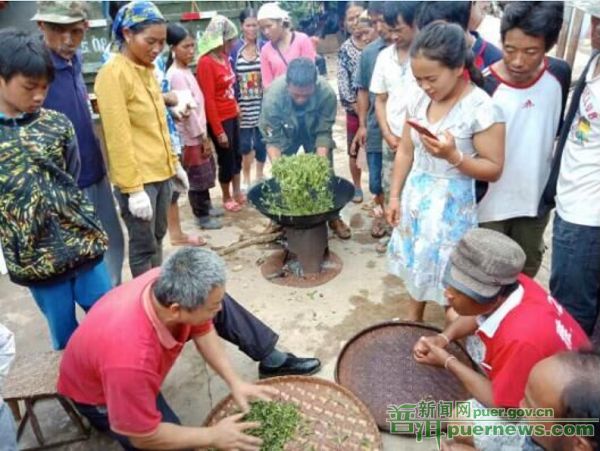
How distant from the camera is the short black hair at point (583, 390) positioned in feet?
4.83

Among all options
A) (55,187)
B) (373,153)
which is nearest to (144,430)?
(55,187)

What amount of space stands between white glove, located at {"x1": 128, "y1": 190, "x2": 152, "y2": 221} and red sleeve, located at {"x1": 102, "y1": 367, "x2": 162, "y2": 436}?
140cm

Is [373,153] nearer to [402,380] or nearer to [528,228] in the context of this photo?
[528,228]

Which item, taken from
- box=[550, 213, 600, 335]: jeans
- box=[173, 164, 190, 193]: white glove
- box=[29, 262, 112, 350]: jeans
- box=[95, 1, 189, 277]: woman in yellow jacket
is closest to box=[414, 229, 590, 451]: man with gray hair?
box=[550, 213, 600, 335]: jeans

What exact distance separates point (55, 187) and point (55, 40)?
0.99 m

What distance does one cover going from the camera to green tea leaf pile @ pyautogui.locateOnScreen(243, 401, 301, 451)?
7.91ft

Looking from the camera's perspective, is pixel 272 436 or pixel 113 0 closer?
pixel 272 436

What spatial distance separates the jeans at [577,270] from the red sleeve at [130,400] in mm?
2092

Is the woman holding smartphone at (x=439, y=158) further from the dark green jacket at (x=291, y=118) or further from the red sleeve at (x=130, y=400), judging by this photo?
the red sleeve at (x=130, y=400)

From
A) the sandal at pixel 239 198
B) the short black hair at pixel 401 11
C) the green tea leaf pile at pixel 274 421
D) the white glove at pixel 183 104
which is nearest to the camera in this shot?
the green tea leaf pile at pixel 274 421

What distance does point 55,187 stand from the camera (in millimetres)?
2480

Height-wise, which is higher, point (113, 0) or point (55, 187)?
point (113, 0)

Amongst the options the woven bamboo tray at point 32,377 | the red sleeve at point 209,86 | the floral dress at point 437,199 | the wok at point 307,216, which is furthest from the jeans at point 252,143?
the woven bamboo tray at point 32,377

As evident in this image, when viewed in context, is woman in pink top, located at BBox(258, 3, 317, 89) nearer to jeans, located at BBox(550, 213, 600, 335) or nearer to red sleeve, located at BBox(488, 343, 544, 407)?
jeans, located at BBox(550, 213, 600, 335)
